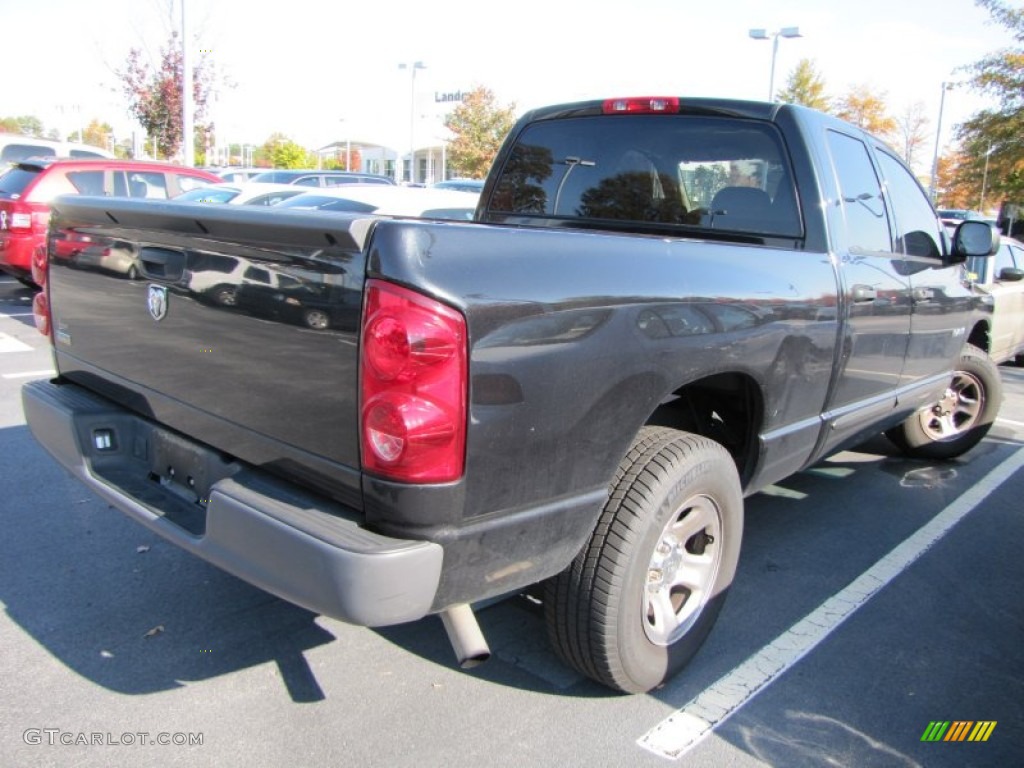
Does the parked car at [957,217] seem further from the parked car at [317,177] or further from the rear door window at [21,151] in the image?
the rear door window at [21,151]

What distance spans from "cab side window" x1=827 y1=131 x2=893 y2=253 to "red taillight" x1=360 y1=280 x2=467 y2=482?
2353 millimetres

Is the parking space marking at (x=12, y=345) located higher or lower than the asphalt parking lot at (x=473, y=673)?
higher

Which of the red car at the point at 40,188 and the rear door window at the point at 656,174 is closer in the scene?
the rear door window at the point at 656,174

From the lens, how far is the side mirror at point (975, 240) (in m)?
4.46

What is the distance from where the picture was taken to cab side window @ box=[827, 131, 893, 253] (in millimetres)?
3625

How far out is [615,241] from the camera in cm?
240

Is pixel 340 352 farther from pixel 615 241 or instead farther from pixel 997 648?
pixel 997 648

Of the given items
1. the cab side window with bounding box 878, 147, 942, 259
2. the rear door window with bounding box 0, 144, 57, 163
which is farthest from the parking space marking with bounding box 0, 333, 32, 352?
the rear door window with bounding box 0, 144, 57, 163

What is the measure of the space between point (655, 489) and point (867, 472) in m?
3.55

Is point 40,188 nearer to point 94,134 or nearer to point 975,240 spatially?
point 975,240

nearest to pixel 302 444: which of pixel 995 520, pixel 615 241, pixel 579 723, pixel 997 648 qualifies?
pixel 615 241

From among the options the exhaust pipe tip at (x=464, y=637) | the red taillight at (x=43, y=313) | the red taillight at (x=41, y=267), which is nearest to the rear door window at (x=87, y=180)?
the red taillight at (x=41, y=267)

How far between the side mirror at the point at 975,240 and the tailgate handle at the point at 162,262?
404cm

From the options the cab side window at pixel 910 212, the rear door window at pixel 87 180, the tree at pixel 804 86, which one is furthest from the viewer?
the tree at pixel 804 86
